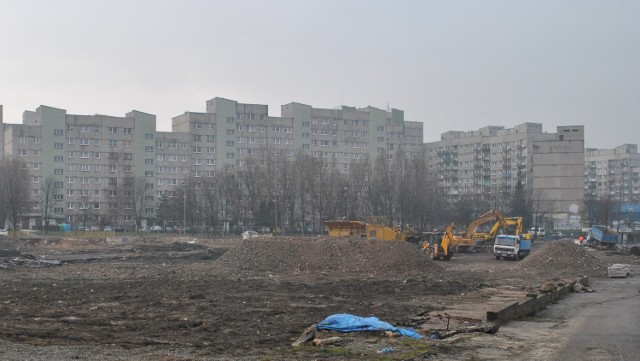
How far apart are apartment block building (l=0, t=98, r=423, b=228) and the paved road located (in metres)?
86.7

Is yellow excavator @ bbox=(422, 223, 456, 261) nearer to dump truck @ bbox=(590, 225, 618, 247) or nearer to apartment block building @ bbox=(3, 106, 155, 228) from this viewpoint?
dump truck @ bbox=(590, 225, 618, 247)

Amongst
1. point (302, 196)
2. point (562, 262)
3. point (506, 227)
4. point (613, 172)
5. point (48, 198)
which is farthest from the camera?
point (613, 172)

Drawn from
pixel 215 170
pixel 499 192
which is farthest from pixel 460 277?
pixel 499 192

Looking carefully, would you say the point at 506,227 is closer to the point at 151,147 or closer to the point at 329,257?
the point at 329,257

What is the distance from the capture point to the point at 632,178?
185 m

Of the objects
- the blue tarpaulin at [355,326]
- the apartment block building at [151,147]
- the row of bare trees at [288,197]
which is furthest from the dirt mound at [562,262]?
the apartment block building at [151,147]

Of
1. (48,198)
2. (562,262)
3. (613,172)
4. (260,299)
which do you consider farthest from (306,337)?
(613,172)

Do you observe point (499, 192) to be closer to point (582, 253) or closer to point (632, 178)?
point (632, 178)

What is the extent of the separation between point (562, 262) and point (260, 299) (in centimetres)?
2569

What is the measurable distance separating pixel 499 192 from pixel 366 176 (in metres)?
38.9

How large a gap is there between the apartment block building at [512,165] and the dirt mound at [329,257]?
81.3 metres

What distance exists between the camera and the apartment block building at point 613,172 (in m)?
182

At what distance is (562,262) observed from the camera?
143 feet

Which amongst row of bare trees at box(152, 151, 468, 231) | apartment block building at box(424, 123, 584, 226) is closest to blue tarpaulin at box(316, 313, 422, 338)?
row of bare trees at box(152, 151, 468, 231)
